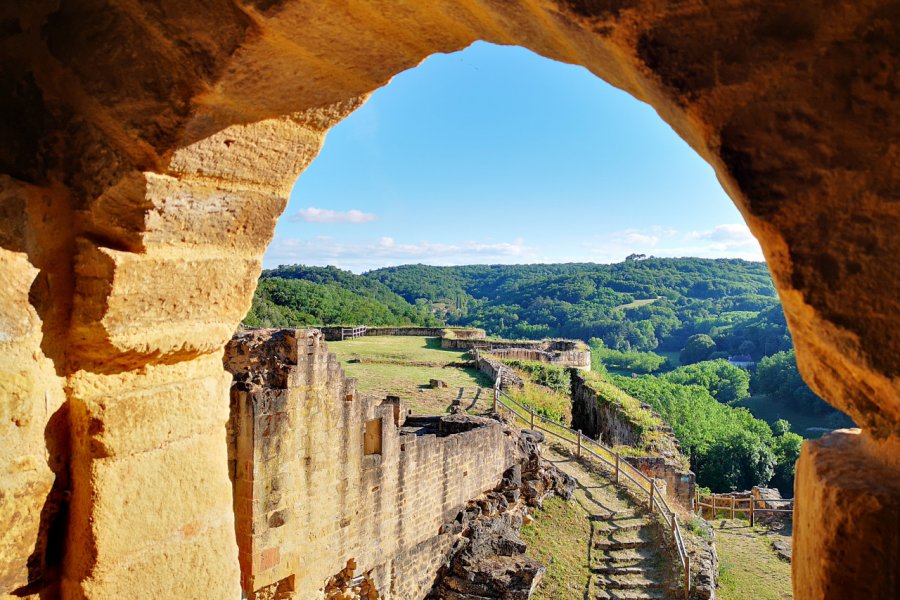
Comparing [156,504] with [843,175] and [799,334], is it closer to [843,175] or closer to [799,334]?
[799,334]

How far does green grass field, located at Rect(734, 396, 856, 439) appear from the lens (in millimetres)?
46969

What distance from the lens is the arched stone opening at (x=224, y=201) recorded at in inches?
37.9

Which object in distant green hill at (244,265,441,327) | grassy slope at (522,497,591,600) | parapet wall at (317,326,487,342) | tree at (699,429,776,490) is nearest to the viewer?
grassy slope at (522,497,591,600)

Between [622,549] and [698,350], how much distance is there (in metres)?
70.0

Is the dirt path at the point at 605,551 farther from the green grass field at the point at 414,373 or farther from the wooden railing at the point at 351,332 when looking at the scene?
the wooden railing at the point at 351,332

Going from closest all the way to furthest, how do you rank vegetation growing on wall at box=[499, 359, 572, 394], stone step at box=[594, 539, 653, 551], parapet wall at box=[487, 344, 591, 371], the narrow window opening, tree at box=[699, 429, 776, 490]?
the narrow window opening → stone step at box=[594, 539, 653, 551] → vegetation growing on wall at box=[499, 359, 572, 394] → parapet wall at box=[487, 344, 591, 371] → tree at box=[699, 429, 776, 490]

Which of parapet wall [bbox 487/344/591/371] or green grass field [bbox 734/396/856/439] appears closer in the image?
parapet wall [bbox 487/344/591/371]

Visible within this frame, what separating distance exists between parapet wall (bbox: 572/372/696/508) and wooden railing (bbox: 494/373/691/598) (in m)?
0.94

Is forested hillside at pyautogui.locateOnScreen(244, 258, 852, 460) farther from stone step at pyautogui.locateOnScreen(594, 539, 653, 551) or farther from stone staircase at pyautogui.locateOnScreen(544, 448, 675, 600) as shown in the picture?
stone step at pyautogui.locateOnScreen(594, 539, 653, 551)

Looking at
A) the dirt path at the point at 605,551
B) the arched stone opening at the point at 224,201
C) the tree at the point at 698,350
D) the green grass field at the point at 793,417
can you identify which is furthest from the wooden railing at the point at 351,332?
the tree at the point at 698,350

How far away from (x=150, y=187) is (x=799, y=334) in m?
1.66

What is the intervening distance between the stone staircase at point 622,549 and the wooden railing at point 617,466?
26 cm

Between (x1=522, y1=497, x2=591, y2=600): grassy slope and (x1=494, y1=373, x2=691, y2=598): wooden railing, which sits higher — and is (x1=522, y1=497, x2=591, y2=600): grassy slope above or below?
below

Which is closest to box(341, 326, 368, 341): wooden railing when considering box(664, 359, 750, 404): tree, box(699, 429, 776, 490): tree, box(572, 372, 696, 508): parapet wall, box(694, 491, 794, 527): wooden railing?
box(572, 372, 696, 508): parapet wall
